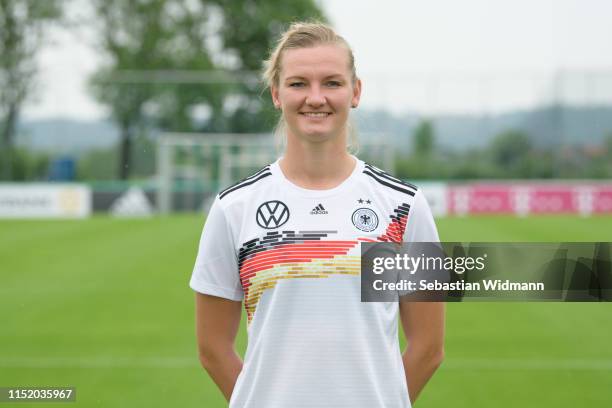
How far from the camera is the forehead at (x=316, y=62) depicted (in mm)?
1938

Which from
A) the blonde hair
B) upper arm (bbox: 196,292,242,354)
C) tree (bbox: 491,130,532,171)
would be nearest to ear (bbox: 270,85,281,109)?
the blonde hair

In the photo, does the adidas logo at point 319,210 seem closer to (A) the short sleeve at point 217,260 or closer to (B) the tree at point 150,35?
(A) the short sleeve at point 217,260

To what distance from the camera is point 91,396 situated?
17.3 feet

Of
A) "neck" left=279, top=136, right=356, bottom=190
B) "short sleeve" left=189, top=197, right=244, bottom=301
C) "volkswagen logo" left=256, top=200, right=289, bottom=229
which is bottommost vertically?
"short sleeve" left=189, top=197, right=244, bottom=301

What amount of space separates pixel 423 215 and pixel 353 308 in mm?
336

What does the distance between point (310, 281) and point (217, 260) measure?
0.27 metres

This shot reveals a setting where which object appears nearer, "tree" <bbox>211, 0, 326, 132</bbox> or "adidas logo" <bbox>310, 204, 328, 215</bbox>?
"adidas logo" <bbox>310, 204, 328, 215</bbox>

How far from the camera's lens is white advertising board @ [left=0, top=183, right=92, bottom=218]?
2116cm

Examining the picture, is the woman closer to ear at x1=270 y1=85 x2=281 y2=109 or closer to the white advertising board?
ear at x1=270 y1=85 x2=281 y2=109

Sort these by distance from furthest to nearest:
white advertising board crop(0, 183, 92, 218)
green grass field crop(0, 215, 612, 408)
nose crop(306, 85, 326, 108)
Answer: white advertising board crop(0, 183, 92, 218)
green grass field crop(0, 215, 612, 408)
nose crop(306, 85, 326, 108)

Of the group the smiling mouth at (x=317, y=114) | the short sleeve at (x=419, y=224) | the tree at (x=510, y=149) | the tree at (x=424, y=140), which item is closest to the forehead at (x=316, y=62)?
the smiling mouth at (x=317, y=114)

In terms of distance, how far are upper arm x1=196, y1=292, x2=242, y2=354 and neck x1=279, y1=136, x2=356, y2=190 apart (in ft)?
1.31

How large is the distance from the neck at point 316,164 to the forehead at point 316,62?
0.60 feet

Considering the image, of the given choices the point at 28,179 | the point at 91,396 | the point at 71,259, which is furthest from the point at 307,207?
the point at 28,179
